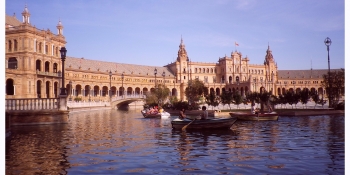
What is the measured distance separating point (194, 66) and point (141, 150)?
115165 millimetres

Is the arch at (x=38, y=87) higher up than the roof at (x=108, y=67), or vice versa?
the roof at (x=108, y=67)

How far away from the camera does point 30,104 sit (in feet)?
78.7

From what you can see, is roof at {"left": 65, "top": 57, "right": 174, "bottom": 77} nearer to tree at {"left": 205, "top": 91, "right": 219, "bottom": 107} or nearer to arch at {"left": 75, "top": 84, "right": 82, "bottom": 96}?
arch at {"left": 75, "top": 84, "right": 82, "bottom": 96}

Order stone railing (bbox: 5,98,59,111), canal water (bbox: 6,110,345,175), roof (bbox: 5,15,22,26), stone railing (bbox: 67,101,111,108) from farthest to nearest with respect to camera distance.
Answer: roof (bbox: 5,15,22,26), stone railing (bbox: 67,101,111,108), stone railing (bbox: 5,98,59,111), canal water (bbox: 6,110,345,175)

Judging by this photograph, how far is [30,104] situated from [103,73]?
75.6 m

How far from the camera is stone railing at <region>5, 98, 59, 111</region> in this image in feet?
77.9

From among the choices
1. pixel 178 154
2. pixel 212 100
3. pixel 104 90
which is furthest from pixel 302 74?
pixel 178 154

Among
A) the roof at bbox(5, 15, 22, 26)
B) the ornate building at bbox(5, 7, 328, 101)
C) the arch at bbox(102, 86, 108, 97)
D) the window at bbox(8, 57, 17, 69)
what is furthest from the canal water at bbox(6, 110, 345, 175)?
the arch at bbox(102, 86, 108, 97)

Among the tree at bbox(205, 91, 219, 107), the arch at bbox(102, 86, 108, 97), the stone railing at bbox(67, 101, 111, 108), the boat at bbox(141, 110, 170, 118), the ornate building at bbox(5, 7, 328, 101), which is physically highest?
the ornate building at bbox(5, 7, 328, 101)

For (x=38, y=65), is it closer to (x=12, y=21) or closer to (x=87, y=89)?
(x=12, y=21)

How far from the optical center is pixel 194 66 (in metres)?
129

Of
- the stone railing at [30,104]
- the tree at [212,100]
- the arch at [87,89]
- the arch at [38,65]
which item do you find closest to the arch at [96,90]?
the arch at [87,89]

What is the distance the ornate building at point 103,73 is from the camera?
58125mm

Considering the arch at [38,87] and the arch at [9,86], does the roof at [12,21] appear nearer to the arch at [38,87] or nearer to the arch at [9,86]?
the arch at [9,86]
